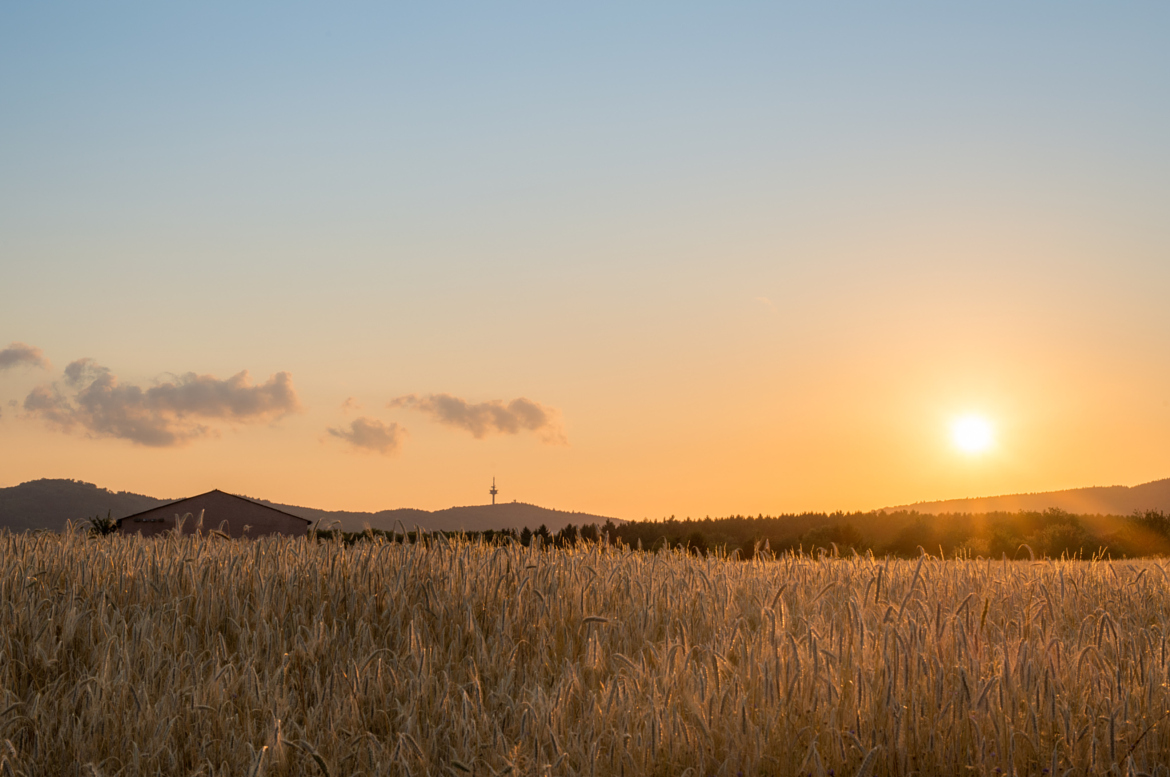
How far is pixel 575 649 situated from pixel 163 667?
226 centimetres

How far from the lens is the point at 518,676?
14.3 feet

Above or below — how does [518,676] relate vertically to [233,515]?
below

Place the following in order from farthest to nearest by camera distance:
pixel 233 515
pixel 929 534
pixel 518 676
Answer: pixel 233 515 → pixel 929 534 → pixel 518 676

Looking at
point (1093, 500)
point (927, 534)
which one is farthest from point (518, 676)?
point (1093, 500)

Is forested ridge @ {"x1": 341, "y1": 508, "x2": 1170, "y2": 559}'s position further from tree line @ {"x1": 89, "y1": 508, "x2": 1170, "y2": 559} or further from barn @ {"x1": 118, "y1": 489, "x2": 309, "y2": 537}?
barn @ {"x1": 118, "y1": 489, "x2": 309, "y2": 537}

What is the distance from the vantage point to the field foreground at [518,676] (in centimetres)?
335

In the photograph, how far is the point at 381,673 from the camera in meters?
4.05

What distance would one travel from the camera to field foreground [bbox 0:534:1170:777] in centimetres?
335

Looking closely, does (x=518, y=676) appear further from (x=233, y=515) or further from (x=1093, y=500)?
(x=1093, y=500)

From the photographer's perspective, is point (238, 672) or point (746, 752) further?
point (238, 672)

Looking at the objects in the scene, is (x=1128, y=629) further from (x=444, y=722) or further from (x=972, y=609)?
(x=444, y=722)

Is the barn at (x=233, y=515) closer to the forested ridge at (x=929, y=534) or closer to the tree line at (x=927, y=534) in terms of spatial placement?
the tree line at (x=927, y=534)

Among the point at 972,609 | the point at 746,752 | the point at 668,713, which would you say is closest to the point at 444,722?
the point at 668,713

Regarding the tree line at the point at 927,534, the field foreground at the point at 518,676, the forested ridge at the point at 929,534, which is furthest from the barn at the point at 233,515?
the field foreground at the point at 518,676
